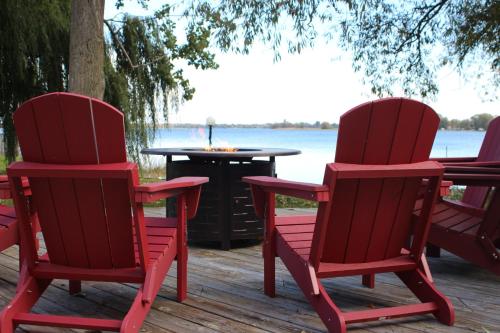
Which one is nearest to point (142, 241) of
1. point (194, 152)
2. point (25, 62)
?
point (194, 152)

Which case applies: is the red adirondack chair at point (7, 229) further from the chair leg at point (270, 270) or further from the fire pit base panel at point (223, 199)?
the chair leg at point (270, 270)

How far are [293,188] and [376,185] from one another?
1.07 feet

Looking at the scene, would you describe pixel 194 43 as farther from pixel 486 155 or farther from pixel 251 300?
pixel 251 300

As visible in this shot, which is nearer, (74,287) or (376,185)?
(376,185)

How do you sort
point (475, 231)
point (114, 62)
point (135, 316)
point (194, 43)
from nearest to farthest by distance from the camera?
point (135, 316)
point (475, 231)
point (114, 62)
point (194, 43)

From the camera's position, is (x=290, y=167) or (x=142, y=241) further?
(x=290, y=167)

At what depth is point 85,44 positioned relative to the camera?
465 cm

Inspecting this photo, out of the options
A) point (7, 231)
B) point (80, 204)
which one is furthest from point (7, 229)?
point (80, 204)

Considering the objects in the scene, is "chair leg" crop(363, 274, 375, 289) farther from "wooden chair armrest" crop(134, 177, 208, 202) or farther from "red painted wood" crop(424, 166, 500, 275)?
"wooden chair armrest" crop(134, 177, 208, 202)

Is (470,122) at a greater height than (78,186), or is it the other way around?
(78,186)

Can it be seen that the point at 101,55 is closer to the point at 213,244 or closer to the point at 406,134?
the point at 213,244

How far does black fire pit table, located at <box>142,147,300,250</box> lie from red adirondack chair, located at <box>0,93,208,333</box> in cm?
123

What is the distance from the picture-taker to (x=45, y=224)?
6.38ft

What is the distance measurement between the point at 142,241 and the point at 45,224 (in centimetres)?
41
